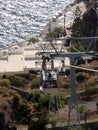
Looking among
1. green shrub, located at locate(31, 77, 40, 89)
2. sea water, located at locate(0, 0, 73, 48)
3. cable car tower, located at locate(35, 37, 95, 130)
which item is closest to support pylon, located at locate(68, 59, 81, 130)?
cable car tower, located at locate(35, 37, 95, 130)

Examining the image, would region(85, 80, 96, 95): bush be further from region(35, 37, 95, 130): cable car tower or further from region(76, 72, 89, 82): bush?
region(35, 37, 95, 130): cable car tower

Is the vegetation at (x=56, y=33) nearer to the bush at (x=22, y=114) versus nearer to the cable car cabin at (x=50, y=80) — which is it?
the cable car cabin at (x=50, y=80)

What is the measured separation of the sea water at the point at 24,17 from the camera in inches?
3922

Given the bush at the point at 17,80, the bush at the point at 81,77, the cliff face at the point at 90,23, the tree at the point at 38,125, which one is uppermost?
the cliff face at the point at 90,23

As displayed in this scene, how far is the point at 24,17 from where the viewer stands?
112125 millimetres

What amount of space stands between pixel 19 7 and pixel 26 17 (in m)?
8.07

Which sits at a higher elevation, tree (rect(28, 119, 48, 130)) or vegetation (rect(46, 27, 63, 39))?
vegetation (rect(46, 27, 63, 39))

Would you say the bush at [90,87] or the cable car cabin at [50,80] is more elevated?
the cable car cabin at [50,80]

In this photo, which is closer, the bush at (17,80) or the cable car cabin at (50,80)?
the cable car cabin at (50,80)

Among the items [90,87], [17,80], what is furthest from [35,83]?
[90,87]

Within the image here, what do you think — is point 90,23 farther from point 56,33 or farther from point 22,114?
point 22,114

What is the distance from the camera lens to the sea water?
99.6 meters

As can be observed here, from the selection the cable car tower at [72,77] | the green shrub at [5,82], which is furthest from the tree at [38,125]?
the green shrub at [5,82]

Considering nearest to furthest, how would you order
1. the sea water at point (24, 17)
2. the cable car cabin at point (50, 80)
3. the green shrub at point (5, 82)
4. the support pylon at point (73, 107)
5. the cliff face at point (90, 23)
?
the support pylon at point (73, 107)
the cable car cabin at point (50, 80)
the green shrub at point (5, 82)
the cliff face at point (90, 23)
the sea water at point (24, 17)
